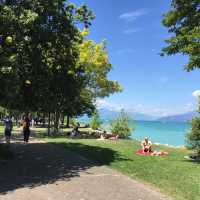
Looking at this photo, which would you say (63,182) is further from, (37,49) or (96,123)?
(96,123)

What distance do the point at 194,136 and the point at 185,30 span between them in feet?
27.6

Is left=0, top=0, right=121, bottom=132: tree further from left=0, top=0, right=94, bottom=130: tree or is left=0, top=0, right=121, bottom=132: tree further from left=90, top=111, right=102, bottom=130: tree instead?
left=90, top=111, right=102, bottom=130: tree

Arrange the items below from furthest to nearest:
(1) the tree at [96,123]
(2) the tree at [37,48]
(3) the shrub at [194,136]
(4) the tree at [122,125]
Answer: (1) the tree at [96,123]
(4) the tree at [122,125]
(3) the shrub at [194,136]
(2) the tree at [37,48]

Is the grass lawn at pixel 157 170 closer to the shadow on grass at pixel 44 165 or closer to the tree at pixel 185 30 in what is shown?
the shadow on grass at pixel 44 165

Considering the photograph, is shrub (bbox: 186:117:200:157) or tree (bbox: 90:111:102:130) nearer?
shrub (bbox: 186:117:200:157)

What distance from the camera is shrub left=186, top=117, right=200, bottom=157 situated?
27.8 metres

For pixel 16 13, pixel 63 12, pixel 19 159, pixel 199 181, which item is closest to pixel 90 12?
pixel 63 12

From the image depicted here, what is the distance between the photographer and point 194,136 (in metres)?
27.8

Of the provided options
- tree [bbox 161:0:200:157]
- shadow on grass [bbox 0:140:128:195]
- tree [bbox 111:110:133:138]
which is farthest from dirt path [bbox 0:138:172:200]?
tree [bbox 111:110:133:138]

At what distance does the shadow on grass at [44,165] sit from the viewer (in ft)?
49.6

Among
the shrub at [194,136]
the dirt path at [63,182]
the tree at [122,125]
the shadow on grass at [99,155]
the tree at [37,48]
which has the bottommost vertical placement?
the dirt path at [63,182]

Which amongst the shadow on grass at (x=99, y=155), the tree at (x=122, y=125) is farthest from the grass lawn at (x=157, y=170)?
the tree at (x=122, y=125)

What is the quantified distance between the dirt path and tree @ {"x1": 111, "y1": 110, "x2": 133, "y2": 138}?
2830 cm

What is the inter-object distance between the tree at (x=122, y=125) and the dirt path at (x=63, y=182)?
92.8ft
